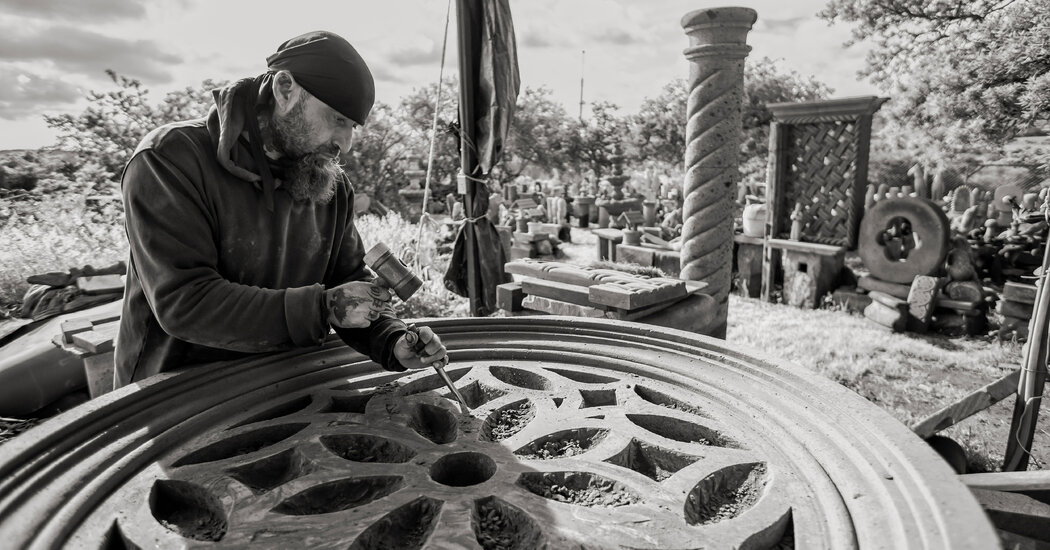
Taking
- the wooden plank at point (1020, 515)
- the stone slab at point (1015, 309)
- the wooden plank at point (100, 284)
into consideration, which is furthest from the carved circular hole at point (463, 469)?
the stone slab at point (1015, 309)

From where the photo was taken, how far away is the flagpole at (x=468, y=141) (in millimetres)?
4445

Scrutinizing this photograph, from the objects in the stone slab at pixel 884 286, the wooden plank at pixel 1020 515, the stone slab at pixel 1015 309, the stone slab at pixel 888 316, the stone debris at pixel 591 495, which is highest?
the stone debris at pixel 591 495

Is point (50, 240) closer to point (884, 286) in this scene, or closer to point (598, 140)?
point (884, 286)

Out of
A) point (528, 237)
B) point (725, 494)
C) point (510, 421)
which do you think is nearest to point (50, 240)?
point (510, 421)

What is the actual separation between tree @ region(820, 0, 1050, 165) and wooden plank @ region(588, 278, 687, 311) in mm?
3654

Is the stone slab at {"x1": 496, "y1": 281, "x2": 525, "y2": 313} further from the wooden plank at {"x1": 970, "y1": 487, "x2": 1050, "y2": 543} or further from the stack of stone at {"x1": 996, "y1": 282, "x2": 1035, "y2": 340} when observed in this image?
the stack of stone at {"x1": 996, "y1": 282, "x2": 1035, "y2": 340}

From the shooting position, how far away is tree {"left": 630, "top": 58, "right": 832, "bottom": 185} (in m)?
18.7

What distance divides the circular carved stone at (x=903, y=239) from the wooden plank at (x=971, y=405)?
13.9 feet

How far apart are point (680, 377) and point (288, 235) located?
4.27 feet

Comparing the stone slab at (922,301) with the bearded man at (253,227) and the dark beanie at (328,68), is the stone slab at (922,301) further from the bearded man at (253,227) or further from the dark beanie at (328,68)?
the dark beanie at (328,68)

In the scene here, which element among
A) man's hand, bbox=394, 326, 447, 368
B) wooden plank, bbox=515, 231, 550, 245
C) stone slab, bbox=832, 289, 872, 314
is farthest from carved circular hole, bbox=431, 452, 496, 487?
wooden plank, bbox=515, 231, 550, 245

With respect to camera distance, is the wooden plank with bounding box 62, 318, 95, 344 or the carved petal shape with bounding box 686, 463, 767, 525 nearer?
the carved petal shape with bounding box 686, 463, 767, 525

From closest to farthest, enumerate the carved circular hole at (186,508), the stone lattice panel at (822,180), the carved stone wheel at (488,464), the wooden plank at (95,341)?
the carved stone wheel at (488,464)
the carved circular hole at (186,508)
the wooden plank at (95,341)
the stone lattice panel at (822,180)

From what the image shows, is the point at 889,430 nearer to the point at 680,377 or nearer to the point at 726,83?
the point at 680,377
